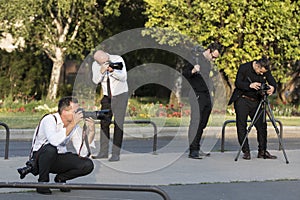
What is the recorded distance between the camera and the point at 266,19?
23.3 meters

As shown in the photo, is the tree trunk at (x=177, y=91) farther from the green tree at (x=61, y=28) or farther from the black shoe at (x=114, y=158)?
the black shoe at (x=114, y=158)

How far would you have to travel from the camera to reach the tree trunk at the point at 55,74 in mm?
27017

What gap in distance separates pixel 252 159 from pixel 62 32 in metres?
15.9

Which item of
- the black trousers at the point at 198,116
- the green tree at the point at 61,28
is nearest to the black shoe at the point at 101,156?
the black trousers at the point at 198,116

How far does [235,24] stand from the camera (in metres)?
23.4

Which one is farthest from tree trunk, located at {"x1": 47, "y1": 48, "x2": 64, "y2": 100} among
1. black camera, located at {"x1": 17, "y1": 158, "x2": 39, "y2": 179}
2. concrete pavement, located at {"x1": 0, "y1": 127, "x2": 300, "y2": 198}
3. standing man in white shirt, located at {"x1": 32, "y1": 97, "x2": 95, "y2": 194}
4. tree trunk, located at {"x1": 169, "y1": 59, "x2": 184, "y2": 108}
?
black camera, located at {"x1": 17, "y1": 158, "x2": 39, "y2": 179}

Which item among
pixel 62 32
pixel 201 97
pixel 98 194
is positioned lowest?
pixel 98 194

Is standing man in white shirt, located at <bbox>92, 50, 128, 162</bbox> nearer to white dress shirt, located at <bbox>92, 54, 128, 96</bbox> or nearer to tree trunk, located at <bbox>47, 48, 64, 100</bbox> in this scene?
white dress shirt, located at <bbox>92, 54, 128, 96</bbox>

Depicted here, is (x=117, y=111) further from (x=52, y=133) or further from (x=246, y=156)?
(x=52, y=133)

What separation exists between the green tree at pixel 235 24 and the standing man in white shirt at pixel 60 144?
14.9 metres

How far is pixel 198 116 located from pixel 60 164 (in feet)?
13.2

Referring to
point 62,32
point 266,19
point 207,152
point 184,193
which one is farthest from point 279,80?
point 184,193

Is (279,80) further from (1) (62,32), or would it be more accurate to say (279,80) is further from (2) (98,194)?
(2) (98,194)

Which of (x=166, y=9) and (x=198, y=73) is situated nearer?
(x=198, y=73)
